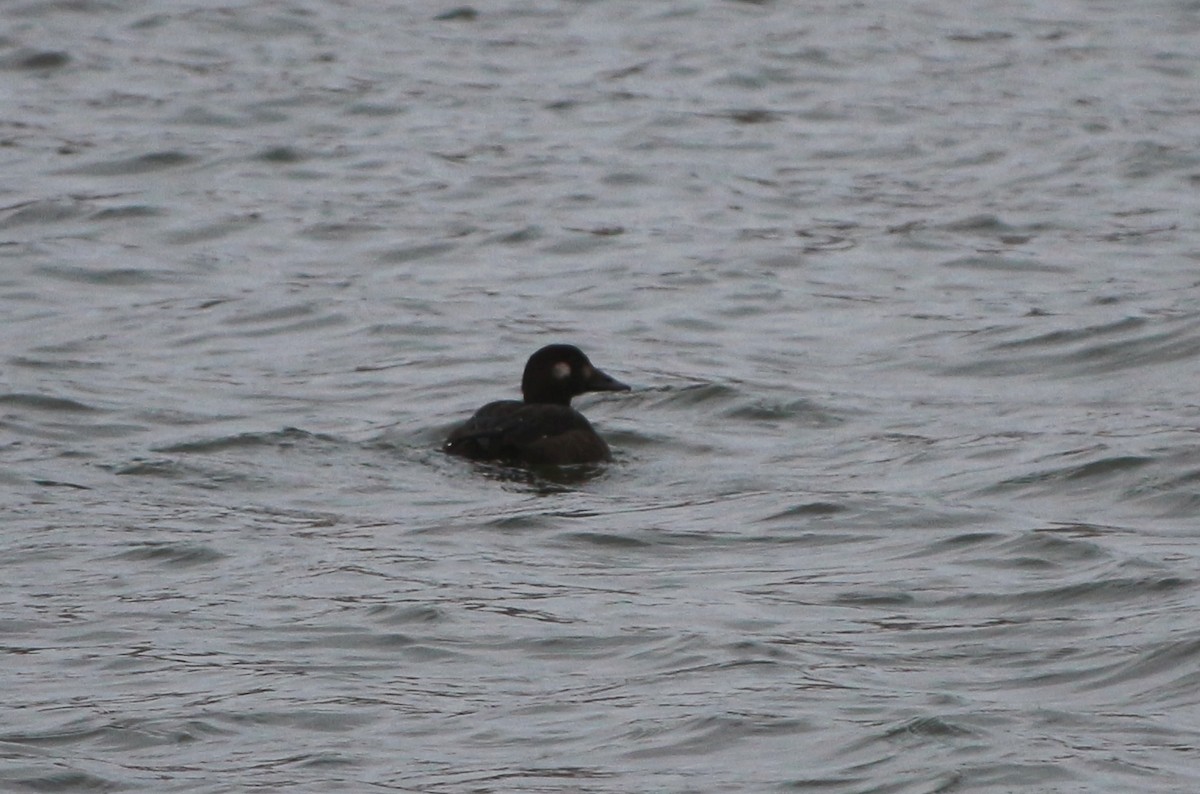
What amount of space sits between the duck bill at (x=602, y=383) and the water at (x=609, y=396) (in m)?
0.24

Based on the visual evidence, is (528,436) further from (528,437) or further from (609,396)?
(609,396)

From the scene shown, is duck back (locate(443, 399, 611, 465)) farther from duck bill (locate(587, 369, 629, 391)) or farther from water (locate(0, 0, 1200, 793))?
duck bill (locate(587, 369, 629, 391))

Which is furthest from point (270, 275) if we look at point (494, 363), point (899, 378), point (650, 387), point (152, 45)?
point (152, 45)

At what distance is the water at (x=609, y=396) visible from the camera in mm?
6352

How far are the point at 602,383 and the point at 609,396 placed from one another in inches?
31.8

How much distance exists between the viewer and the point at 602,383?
1073 centimetres

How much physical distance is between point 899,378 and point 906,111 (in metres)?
6.28

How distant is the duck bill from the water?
0.24 m

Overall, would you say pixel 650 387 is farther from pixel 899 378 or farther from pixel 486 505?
pixel 486 505

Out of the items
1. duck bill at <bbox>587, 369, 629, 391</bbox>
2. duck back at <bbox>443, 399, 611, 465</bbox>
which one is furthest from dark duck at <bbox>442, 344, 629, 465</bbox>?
duck bill at <bbox>587, 369, 629, 391</bbox>

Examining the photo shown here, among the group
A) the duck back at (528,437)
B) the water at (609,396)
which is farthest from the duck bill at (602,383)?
the duck back at (528,437)

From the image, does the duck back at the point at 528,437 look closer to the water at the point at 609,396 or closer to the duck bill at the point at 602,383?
the water at the point at 609,396

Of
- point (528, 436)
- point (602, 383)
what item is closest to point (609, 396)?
point (602, 383)

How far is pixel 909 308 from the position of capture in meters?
12.7
